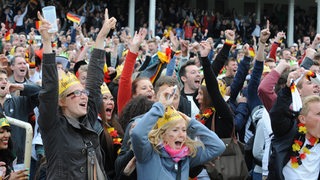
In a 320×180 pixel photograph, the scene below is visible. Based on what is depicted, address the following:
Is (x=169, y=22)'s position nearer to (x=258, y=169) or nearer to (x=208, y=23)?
(x=208, y=23)

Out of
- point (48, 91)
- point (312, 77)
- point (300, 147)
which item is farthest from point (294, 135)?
point (48, 91)

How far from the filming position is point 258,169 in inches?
248

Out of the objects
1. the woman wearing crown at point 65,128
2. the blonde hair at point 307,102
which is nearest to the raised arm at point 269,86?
the blonde hair at point 307,102

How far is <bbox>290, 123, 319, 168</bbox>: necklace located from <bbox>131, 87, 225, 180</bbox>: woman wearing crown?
74 centimetres

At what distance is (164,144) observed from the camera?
15.3 ft

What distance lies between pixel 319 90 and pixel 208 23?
74.6 ft

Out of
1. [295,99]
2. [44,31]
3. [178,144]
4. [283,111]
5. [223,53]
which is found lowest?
[178,144]

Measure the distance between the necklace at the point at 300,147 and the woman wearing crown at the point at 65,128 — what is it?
62.1 inches

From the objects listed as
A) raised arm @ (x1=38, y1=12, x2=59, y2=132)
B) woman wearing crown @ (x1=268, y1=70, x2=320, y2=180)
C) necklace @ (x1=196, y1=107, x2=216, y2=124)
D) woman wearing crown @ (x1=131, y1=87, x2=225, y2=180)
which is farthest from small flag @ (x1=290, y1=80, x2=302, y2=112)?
raised arm @ (x1=38, y1=12, x2=59, y2=132)

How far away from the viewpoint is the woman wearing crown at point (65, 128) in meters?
4.30

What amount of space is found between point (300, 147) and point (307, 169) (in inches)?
7.1

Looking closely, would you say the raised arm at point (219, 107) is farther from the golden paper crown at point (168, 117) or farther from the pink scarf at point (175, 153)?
the pink scarf at point (175, 153)

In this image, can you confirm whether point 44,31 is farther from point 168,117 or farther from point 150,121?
point 168,117

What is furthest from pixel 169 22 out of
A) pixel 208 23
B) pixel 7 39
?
pixel 7 39
